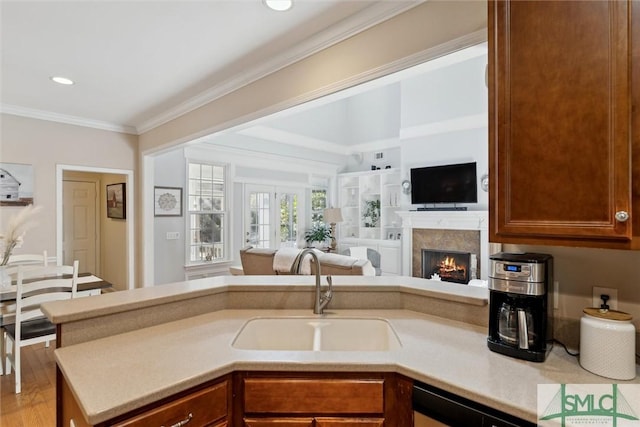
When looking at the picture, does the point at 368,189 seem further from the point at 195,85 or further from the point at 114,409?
the point at 114,409

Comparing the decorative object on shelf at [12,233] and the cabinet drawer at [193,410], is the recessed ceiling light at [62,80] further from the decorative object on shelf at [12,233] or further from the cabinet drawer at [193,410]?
the cabinet drawer at [193,410]

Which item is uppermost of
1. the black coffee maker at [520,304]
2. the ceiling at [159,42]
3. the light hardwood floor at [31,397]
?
the ceiling at [159,42]

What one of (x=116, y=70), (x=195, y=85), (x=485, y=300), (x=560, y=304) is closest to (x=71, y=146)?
(x=116, y=70)

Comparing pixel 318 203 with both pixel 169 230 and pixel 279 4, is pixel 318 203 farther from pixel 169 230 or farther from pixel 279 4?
pixel 279 4

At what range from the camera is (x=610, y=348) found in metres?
1.10

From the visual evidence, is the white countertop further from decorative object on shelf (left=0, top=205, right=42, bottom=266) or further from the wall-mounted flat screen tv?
the wall-mounted flat screen tv

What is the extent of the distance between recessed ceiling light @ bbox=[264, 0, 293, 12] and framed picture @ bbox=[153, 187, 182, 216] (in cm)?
380

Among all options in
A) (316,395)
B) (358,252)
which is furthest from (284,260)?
(358,252)

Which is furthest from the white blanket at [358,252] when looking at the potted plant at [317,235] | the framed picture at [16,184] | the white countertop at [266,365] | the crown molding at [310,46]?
the white countertop at [266,365]

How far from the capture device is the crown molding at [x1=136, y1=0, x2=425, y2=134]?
1.93 m

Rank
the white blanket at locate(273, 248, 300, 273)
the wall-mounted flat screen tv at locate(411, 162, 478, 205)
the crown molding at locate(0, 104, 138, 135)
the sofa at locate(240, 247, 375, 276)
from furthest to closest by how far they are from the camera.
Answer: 1. the wall-mounted flat screen tv at locate(411, 162, 478, 205)
2. the crown molding at locate(0, 104, 138, 135)
3. the white blanket at locate(273, 248, 300, 273)
4. the sofa at locate(240, 247, 375, 276)

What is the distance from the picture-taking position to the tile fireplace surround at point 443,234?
212 inches

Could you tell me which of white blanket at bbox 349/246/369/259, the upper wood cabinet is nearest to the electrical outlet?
the upper wood cabinet

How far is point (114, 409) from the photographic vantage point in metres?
0.96
